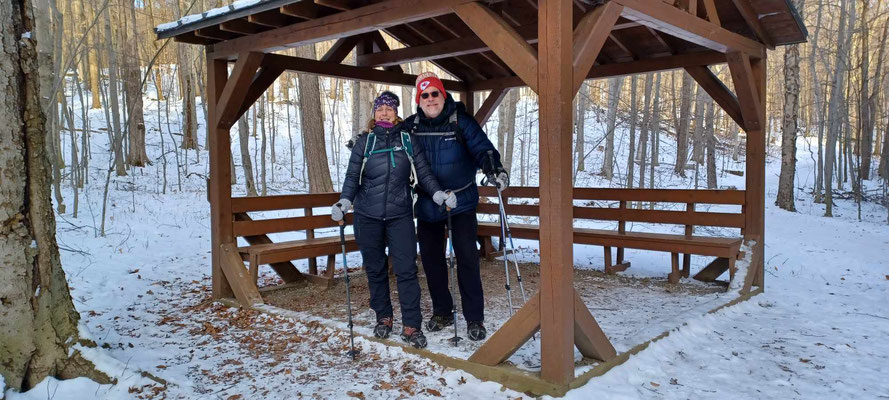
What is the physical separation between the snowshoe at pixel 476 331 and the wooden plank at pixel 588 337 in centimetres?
78

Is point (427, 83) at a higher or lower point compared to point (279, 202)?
higher

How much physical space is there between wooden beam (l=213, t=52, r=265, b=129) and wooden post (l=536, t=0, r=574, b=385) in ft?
10.9

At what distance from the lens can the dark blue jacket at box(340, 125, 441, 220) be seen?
4230mm

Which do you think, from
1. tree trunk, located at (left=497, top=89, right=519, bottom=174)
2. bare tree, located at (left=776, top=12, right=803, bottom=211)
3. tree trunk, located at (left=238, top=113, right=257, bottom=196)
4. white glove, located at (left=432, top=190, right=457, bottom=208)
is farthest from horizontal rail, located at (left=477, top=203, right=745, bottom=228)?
tree trunk, located at (left=497, top=89, right=519, bottom=174)

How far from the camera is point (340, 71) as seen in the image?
6.88 m

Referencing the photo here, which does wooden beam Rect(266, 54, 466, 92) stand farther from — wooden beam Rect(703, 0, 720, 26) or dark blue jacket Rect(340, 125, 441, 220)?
wooden beam Rect(703, 0, 720, 26)

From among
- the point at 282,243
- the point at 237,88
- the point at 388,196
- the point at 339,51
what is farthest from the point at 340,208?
the point at 339,51

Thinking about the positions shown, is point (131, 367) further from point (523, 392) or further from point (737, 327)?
point (737, 327)

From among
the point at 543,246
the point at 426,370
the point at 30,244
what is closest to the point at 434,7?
the point at 543,246

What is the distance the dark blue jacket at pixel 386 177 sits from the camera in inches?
167

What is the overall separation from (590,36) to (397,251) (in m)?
2.01

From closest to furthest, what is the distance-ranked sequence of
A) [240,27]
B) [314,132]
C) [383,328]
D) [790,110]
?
1. [383,328]
2. [240,27]
3. [314,132]
4. [790,110]

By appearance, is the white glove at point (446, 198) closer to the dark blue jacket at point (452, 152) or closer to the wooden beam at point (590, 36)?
the dark blue jacket at point (452, 152)

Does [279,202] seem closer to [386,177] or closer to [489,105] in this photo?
[386,177]
